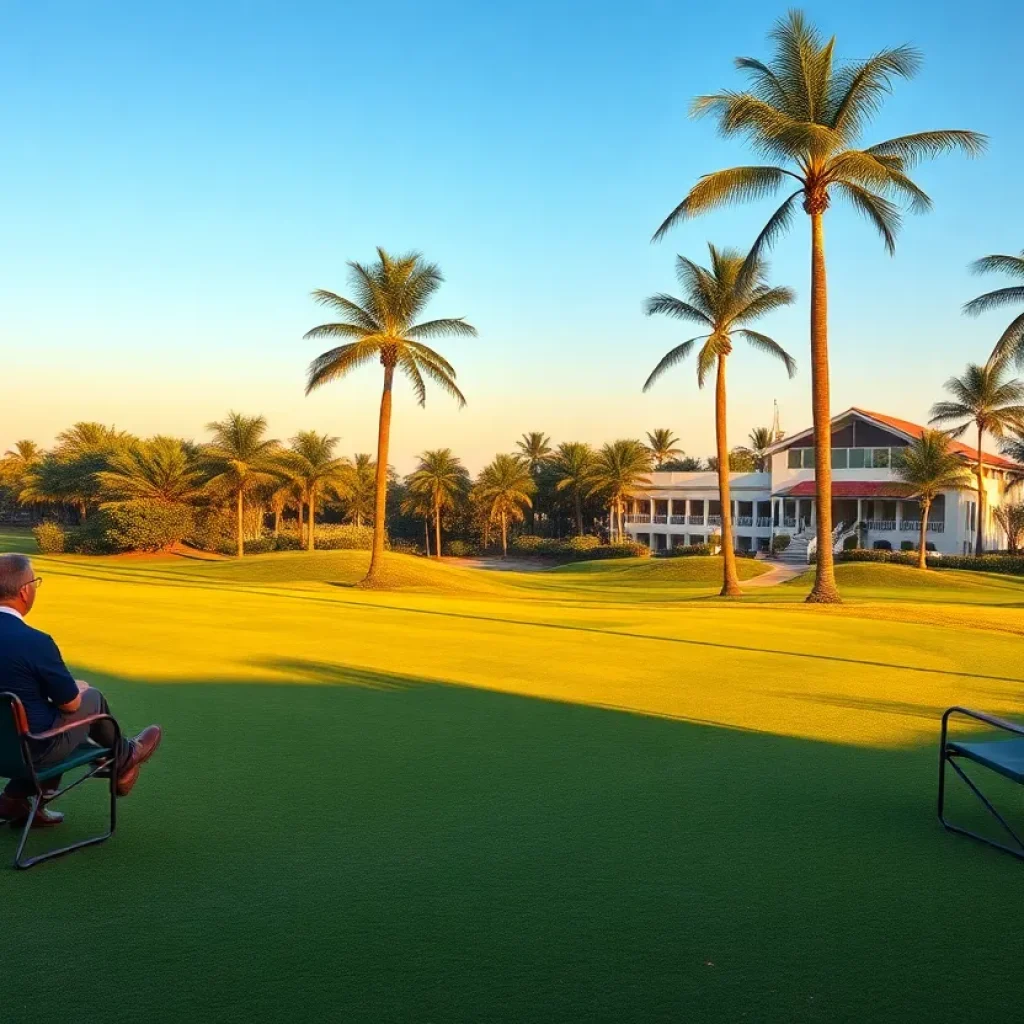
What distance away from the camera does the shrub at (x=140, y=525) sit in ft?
180

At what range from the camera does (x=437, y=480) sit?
76.6 m

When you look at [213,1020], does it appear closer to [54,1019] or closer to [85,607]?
[54,1019]

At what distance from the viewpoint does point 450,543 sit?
82.6m

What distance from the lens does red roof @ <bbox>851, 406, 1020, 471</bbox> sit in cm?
5720

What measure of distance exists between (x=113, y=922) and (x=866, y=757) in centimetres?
575

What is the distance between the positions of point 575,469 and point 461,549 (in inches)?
494

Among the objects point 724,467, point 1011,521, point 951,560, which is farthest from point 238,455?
point 1011,521

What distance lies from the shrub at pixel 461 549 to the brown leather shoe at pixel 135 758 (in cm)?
7466

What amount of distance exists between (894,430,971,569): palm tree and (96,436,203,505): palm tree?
1569 inches

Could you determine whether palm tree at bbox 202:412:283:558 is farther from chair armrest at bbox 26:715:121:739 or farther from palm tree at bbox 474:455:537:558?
chair armrest at bbox 26:715:121:739

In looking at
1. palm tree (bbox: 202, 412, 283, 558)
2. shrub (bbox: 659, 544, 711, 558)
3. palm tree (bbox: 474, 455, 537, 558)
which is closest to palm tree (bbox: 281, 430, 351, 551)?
palm tree (bbox: 202, 412, 283, 558)

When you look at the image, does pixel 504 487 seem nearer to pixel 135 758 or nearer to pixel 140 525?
pixel 140 525

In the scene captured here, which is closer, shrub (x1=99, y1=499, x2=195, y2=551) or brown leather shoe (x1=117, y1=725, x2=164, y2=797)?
brown leather shoe (x1=117, y1=725, x2=164, y2=797)

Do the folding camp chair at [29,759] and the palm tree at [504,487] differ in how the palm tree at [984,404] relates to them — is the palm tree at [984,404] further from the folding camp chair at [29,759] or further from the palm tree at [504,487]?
the folding camp chair at [29,759]
